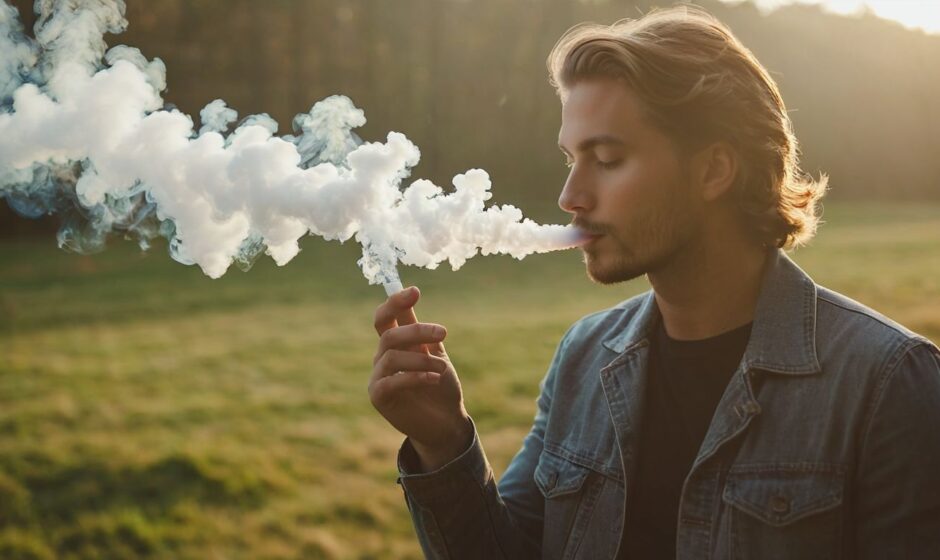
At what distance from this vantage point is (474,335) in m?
9.36

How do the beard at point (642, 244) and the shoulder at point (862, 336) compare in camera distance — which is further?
the beard at point (642, 244)

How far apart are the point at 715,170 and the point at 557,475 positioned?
1.11 metres

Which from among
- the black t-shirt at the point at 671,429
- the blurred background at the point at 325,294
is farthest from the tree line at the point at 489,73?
the black t-shirt at the point at 671,429

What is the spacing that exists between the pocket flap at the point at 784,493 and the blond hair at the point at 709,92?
2.76 feet

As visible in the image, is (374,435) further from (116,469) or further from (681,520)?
(681,520)

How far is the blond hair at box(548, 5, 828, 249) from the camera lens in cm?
255

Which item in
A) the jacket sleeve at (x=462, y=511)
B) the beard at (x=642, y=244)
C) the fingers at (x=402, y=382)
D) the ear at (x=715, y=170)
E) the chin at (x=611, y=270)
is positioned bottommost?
the jacket sleeve at (x=462, y=511)

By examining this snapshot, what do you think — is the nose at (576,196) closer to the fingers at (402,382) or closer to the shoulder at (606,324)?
the shoulder at (606,324)

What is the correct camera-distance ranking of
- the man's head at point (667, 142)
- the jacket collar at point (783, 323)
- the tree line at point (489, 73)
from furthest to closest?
1. the tree line at point (489, 73)
2. the man's head at point (667, 142)
3. the jacket collar at point (783, 323)

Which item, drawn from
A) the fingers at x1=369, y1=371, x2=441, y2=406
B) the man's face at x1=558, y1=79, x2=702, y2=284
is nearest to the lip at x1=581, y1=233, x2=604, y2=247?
the man's face at x1=558, y1=79, x2=702, y2=284

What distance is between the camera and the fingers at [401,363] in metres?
2.29

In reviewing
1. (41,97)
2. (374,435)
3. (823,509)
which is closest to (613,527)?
(823,509)

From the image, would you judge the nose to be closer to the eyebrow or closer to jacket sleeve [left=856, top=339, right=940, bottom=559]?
the eyebrow

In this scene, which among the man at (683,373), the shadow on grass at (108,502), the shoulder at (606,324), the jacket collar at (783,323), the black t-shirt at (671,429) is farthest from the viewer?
the shadow on grass at (108,502)
